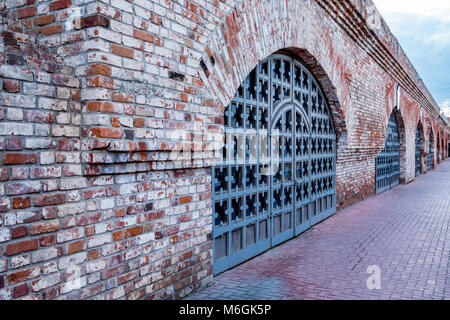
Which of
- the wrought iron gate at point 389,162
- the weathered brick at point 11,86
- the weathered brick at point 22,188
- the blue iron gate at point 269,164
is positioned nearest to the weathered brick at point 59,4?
the weathered brick at point 11,86

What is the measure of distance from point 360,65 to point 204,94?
6425 millimetres

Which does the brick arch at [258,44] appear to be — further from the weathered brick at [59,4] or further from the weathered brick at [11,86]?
the weathered brick at [11,86]

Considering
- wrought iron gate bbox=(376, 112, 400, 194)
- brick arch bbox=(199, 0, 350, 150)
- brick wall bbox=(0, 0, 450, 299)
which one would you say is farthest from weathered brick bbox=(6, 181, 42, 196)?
wrought iron gate bbox=(376, 112, 400, 194)

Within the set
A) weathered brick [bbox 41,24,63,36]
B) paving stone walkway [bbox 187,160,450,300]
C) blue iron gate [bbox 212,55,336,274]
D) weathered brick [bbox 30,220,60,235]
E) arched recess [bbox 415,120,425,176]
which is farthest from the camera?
arched recess [bbox 415,120,425,176]

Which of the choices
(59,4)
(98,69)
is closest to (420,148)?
(98,69)

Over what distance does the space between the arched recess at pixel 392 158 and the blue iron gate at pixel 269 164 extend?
205 inches

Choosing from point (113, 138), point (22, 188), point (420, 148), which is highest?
point (420, 148)

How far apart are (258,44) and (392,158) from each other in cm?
1076

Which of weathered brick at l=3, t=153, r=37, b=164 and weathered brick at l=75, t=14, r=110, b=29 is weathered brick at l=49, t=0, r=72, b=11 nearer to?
weathered brick at l=75, t=14, r=110, b=29

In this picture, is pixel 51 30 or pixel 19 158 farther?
pixel 51 30

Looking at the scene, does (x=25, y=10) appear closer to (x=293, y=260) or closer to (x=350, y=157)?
(x=293, y=260)

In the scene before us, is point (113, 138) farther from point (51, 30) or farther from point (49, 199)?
point (51, 30)

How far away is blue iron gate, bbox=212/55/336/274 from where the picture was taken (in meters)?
4.38

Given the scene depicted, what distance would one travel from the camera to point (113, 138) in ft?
8.79
